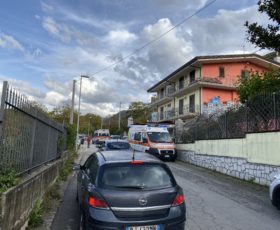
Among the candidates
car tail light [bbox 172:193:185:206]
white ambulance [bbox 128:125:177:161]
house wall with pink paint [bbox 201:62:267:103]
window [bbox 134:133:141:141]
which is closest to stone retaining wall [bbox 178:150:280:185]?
white ambulance [bbox 128:125:177:161]

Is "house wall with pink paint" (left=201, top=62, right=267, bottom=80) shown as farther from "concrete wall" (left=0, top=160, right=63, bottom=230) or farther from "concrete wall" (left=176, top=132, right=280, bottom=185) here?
"concrete wall" (left=0, top=160, right=63, bottom=230)

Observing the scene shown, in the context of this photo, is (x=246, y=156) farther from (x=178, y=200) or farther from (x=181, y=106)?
(x=181, y=106)

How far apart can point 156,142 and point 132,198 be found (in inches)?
754

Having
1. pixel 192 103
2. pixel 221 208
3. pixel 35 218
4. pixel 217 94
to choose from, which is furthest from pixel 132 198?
pixel 192 103

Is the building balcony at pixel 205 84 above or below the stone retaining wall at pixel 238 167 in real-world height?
above

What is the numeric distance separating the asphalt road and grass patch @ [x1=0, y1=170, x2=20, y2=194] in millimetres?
1822

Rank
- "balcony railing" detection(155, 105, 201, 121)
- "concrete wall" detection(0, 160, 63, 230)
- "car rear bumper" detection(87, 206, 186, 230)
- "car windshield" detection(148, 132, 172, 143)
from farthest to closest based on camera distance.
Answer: "balcony railing" detection(155, 105, 201, 121)
"car windshield" detection(148, 132, 172, 143)
"car rear bumper" detection(87, 206, 186, 230)
"concrete wall" detection(0, 160, 63, 230)

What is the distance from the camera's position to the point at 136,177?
5.31 meters

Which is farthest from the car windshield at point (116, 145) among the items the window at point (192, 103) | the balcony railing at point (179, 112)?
the window at point (192, 103)

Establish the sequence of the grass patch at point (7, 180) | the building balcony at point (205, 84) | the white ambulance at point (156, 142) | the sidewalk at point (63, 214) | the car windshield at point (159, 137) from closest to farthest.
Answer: the grass patch at point (7, 180), the sidewalk at point (63, 214), the white ambulance at point (156, 142), the car windshield at point (159, 137), the building balcony at point (205, 84)

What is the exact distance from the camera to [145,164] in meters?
5.53

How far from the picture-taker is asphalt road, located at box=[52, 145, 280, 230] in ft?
22.7

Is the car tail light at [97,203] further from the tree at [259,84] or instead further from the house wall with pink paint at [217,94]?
the house wall with pink paint at [217,94]

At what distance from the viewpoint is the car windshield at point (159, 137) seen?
2437cm
